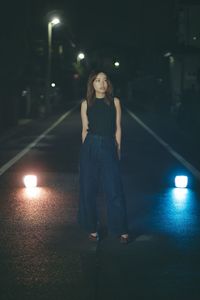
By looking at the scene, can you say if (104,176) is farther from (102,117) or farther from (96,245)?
(96,245)

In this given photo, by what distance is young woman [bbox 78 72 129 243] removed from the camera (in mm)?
6816

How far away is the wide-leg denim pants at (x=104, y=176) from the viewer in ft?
22.4

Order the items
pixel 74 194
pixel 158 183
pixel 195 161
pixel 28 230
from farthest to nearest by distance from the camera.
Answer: pixel 195 161, pixel 158 183, pixel 74 194, pixel 28 230

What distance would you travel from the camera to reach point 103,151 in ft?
22.3

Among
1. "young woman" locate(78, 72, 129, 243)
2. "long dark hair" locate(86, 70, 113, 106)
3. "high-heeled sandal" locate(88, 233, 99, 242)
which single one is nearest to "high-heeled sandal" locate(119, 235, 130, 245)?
"young woman" locate(78, 72, 129, 243)

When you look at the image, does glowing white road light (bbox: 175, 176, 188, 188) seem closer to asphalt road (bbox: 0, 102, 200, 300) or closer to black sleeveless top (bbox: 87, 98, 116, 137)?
asphalt road (bbox: 0, 102, 200, 300)

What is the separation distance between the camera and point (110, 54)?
125 meters

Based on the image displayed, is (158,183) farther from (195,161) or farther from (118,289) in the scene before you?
(118,289)

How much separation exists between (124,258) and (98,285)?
95 cm

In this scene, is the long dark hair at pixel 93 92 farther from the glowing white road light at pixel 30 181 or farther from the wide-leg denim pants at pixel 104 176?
the glowing white road light at pixel 30 181

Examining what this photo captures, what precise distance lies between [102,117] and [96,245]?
132 centimetres

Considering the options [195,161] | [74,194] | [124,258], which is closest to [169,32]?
[195,161]

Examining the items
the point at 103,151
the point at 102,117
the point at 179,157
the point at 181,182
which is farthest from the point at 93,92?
the point at 179,157

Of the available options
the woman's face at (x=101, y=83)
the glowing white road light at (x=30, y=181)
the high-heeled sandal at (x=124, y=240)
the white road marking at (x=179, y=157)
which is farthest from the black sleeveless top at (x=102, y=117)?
the white road marking at (x=179, y=157)
